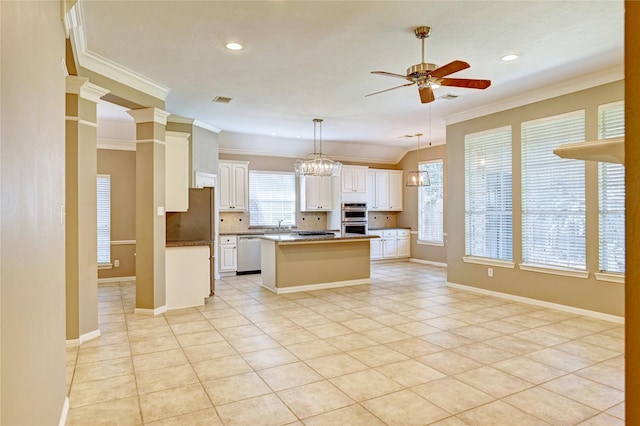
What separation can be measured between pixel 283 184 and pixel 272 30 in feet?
18.8

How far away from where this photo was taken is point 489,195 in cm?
605

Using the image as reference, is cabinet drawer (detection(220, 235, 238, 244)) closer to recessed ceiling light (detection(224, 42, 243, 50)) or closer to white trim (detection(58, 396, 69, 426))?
recessed ceiling light (detection(224, 42, 243, 50))

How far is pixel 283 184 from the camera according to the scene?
9.11m

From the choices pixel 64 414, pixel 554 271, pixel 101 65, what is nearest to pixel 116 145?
pixel 101 65

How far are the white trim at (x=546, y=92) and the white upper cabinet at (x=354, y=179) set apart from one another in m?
3.25

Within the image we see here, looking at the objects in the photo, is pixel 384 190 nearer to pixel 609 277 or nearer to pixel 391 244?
pixel 391 244

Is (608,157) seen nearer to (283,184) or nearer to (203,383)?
(203,383)

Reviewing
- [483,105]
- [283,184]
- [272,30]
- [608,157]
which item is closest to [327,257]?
[283,184]

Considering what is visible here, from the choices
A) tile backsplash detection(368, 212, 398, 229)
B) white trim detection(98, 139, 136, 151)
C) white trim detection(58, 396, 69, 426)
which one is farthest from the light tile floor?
tile backsplash detection(368, 212, 398, 229)

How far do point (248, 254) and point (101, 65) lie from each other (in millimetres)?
4797

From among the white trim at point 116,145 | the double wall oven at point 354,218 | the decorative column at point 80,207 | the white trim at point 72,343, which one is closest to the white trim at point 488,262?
the double wall oven at point 354,218

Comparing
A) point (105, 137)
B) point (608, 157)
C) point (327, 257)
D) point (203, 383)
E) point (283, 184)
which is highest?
point (105, 137)

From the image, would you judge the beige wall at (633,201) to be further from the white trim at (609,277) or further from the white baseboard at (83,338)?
the white trim at (609,277)

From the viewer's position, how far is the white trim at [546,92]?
4.55 m
